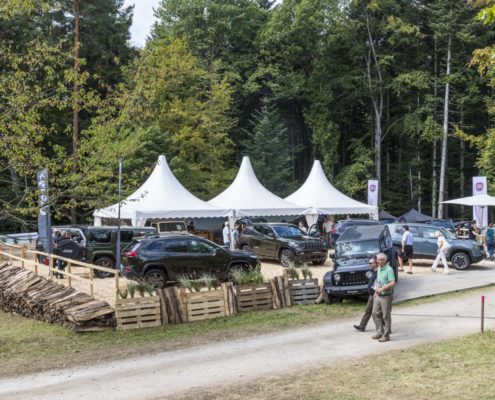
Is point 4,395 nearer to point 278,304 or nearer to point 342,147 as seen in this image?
point 278,304

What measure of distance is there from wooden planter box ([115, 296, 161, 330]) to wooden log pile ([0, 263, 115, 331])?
0.84 ft

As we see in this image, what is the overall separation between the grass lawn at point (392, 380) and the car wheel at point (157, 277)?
8.40m

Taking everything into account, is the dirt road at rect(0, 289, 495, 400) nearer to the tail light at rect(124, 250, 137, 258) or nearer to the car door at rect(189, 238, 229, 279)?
the car door at rect(189, 238, 229, 279)

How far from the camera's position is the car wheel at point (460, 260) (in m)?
23.0

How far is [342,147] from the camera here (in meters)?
59.7

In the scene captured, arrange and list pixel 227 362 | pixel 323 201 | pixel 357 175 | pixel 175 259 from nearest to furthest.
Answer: pixel 227 362, pixel 175 259, pixel 323 201, pixel 357 175

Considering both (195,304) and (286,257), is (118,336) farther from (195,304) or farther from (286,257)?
(286,257)

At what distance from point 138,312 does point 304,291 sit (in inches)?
197

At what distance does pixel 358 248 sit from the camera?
17031mm

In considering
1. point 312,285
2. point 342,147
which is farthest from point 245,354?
point 342,147

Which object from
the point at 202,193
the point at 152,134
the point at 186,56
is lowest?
the point at 202,193

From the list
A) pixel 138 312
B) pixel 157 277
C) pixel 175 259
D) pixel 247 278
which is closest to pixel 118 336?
pixel 138 312

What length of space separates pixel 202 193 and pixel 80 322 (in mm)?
30111

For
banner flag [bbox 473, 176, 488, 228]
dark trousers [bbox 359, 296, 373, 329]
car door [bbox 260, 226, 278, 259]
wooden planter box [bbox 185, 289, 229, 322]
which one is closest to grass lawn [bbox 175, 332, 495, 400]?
dark trousers [bbox 359, 296, 373, 329]
